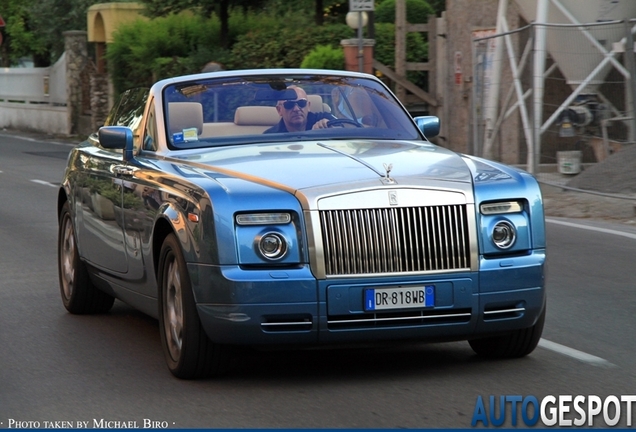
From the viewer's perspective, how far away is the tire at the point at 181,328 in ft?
20.7

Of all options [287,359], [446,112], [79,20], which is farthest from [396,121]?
[79,20]

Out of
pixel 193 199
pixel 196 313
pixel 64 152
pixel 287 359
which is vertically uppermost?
pixel 193 199

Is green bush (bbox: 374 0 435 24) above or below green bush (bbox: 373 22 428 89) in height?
above

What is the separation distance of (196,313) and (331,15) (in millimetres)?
33892

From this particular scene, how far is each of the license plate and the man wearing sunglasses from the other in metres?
1.78

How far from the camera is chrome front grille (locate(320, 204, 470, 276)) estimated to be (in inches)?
241

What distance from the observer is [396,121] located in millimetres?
7934

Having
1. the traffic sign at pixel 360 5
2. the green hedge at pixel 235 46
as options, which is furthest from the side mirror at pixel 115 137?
the green hedge at pixel 235 46

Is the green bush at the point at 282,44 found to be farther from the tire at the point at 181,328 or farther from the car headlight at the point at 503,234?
the car headlight at the point at 503,234

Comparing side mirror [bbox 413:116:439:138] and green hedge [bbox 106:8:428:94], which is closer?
side mirror [bbox 413:116:439:138]

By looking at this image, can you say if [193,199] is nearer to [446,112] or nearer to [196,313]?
[196,313]

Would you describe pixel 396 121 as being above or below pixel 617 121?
above

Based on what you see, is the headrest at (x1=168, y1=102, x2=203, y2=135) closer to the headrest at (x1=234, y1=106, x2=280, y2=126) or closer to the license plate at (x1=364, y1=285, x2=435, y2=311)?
the headrest at (x1=234, y1=106, x2=280, y2=126)

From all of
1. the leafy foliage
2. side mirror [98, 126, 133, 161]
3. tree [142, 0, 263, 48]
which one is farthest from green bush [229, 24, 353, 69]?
side mirror [98, 126, 133, 161]
